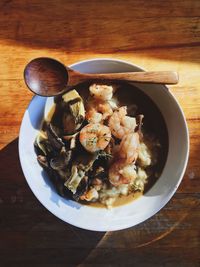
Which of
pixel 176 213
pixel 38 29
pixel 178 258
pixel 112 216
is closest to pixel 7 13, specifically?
pixel 38 29

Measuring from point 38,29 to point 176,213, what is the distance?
37.2 inches

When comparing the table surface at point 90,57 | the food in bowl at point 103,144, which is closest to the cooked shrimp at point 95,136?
the food in bowl at point 103,144

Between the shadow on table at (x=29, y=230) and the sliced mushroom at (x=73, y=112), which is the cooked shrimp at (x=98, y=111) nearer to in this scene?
the sliced mushroom at (x=73, y=112)

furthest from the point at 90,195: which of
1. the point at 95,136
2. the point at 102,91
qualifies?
the point at 102,91

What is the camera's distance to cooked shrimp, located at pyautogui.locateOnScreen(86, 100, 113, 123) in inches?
66.8

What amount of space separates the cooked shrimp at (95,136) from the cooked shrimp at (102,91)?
0.11 m

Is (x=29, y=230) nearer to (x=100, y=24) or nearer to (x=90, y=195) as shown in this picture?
(x=90, y=195)

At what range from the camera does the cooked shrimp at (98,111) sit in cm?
170

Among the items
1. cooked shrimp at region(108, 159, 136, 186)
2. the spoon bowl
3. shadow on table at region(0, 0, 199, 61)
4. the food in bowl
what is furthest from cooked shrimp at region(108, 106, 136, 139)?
shadow on table at region(0, 0, 199, 61)

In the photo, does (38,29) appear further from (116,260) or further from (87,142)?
(116,260)

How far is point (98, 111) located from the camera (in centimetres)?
173

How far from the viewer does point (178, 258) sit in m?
1.91

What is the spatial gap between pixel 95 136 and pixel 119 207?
330mm

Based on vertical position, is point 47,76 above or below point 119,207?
above
